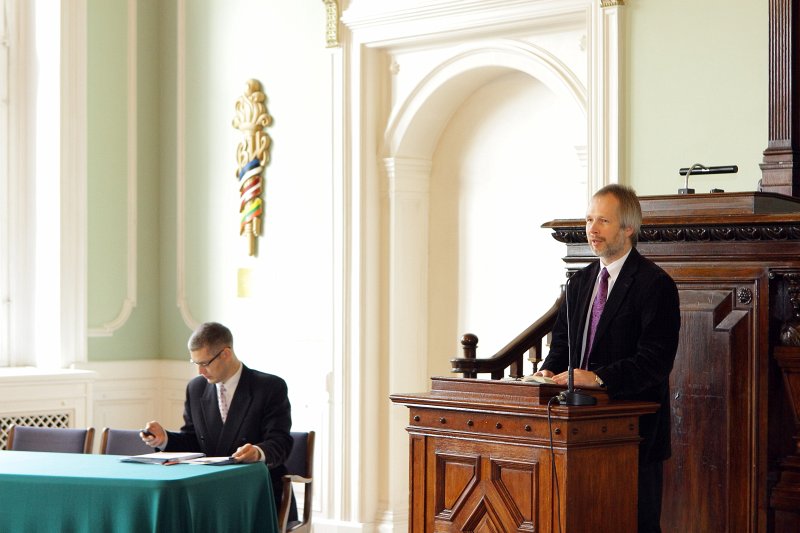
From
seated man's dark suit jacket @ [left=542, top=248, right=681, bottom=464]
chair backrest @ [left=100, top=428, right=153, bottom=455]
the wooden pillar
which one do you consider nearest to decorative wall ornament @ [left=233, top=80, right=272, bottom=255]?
chair backrest @ [left=100, top=428, right=153, bottom=455]

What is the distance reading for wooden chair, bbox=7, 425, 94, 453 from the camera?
588 centimetres

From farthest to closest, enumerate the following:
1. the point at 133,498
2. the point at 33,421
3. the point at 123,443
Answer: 1. the point at 33,421
2. the point at 123,443
3. the point at 133,498

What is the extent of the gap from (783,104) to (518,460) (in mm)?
2531

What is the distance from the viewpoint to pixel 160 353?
28.6ft

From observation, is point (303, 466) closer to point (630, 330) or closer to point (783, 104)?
point (630, 330)

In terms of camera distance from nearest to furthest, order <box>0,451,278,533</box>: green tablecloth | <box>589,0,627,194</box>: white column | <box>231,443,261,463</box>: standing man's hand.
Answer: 1. <box>0,451,278,533</box>: green tablecloth
2. <box>231,443,261,463</box>: standing man's hand
3. <box>589,0,627,194</box>: white column

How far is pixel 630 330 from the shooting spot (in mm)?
4016

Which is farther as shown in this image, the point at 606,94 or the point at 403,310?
the point at 403,310

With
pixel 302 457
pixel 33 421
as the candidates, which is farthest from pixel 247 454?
pixel 33 421

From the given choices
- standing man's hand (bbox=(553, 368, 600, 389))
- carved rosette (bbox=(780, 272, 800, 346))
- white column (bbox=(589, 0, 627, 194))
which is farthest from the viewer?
white column (bbox=(589, 0, 627, 194))

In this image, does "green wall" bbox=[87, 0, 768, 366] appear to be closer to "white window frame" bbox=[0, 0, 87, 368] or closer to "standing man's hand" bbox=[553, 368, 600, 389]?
"white window frame" bbox=[0, 0, 87, 368]

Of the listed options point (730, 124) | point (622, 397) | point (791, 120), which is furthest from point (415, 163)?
point (622, 397)

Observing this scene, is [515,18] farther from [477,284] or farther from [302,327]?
[302,327]

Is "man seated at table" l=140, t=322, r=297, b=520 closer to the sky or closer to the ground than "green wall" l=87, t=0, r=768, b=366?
closer to the ground
